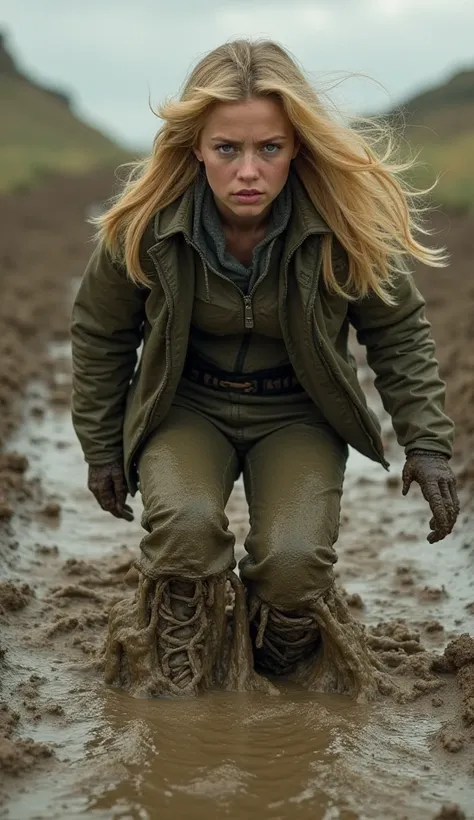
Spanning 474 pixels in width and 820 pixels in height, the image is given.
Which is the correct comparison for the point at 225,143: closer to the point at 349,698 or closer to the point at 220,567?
the point at 220,567

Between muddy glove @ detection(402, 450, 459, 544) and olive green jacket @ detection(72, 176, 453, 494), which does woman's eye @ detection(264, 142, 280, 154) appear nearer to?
olive green jacket @ detection(72, 176, 453, 494)

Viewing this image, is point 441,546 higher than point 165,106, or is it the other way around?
point 165,106

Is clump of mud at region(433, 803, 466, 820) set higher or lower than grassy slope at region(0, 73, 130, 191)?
lower

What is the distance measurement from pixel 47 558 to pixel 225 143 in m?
2.24

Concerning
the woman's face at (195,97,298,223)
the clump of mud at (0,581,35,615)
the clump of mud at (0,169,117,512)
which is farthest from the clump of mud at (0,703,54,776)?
the clump of mud at (0,169,117,512)

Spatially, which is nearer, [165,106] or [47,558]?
[165,106]

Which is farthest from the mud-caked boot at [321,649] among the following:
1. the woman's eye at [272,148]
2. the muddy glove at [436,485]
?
the woman's eye at [272,148]

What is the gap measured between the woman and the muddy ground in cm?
27

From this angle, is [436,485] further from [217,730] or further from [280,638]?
[217,730]

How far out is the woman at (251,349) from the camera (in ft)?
13.2

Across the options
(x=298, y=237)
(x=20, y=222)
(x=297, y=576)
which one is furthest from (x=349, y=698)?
(x=20, y=222)

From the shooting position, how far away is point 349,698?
4082 millimetres

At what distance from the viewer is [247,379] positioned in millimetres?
4371

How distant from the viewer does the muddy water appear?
334 centimetres
